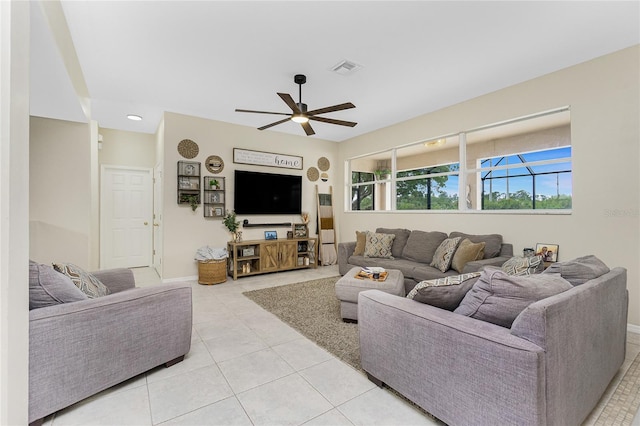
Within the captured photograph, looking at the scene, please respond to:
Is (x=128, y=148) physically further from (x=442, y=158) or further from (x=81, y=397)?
(x=442, y=158)

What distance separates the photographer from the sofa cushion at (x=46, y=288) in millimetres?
1631

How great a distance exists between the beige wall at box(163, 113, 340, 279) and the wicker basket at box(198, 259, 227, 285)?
39 centimetres

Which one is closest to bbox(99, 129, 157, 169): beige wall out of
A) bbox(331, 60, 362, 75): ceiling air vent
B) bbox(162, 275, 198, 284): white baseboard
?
→ bbox(162, 275, 198, 284): white baseboard

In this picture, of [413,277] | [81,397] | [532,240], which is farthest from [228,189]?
[532,240]

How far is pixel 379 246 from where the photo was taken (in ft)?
15.1

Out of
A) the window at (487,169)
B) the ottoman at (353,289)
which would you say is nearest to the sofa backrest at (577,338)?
the ottoman at (353,289)

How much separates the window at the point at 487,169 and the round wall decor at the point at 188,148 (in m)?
3.28

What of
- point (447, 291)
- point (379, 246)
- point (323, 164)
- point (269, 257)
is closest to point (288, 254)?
point (269, 257)

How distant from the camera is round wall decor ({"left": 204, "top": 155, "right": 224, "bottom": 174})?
4927 mm

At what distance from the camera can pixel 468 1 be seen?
2143 mm

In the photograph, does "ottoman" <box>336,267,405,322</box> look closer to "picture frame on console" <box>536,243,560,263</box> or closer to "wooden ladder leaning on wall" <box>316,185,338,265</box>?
"picture frame on console" <box>536,243,560,263</box>

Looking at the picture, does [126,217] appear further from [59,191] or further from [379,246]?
[379,246]

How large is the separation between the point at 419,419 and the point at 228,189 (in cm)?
441

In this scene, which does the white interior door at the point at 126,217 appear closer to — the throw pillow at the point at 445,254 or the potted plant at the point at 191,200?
the potted plant at the point at 191,200
